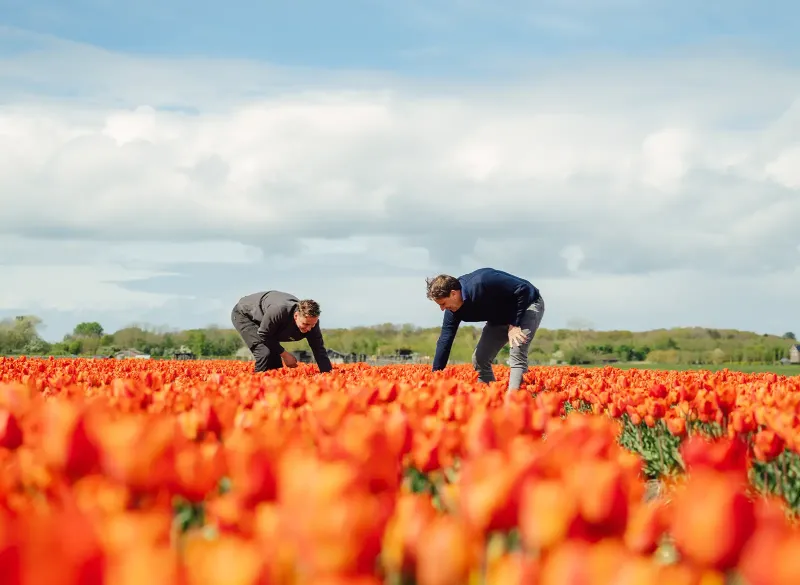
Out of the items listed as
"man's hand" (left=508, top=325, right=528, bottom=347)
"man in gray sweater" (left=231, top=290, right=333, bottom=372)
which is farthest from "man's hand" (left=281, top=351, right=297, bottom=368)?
"man's hand" (left=508, top=325, right=528, bottom=347)

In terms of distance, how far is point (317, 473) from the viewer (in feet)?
5.86

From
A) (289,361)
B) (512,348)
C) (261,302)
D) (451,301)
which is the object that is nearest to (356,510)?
(451,301)

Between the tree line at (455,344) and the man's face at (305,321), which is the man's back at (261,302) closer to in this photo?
the man's face at (305,321)

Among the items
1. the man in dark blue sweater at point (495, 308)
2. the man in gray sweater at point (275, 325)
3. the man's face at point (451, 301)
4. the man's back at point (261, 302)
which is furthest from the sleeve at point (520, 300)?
the man's back at point (261, 302)

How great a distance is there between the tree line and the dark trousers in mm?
35692

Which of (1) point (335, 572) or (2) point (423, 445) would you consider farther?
(2) point (423, 445)

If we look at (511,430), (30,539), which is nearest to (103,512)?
(30,539)

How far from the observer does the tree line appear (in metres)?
51.1

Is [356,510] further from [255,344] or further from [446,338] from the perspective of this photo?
[255,344]

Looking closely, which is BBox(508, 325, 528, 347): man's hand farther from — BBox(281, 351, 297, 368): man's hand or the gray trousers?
BBox(281, 351, 297, 368): man's hand

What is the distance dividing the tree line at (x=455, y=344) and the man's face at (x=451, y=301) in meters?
37.8

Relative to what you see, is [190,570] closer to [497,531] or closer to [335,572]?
[335,572]

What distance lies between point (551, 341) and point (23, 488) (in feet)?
179

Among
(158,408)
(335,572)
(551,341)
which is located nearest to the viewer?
(335,572)
